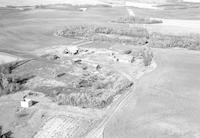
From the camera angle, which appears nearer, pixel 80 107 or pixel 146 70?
pixel 80 107

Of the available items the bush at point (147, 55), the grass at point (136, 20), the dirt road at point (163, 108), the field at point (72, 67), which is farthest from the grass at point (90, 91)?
the grass at point (136, 20)

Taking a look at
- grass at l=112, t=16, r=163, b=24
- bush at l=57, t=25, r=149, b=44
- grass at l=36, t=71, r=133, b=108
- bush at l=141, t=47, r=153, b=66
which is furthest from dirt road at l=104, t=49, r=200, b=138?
grass at l=112, t=16, r=163, b=24

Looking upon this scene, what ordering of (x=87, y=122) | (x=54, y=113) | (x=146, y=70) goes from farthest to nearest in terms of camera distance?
(x=146, y=70) → (x=54, y=113) → (x=87, y=122)

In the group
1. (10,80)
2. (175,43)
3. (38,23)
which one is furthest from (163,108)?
(38,23)

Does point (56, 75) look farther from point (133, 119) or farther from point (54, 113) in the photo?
point (133, 119)

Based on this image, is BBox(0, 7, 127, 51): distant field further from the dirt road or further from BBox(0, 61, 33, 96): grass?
the dirt road

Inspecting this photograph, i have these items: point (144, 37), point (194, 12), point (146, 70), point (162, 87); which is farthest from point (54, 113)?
point (194, 12)

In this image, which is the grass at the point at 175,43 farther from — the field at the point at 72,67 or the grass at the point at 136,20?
the grass at the point at 136,20

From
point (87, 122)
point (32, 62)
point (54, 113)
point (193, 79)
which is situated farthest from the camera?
point (32, 62)
